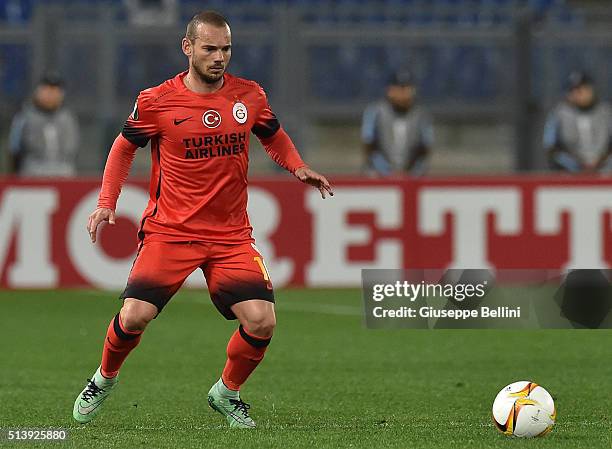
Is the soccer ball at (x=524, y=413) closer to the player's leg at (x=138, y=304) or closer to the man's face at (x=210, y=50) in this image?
the player's leg at (x=138, y=304)

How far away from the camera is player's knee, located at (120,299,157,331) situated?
5.80m

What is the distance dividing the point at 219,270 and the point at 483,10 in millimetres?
9119

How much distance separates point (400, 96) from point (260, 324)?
26.4 feet

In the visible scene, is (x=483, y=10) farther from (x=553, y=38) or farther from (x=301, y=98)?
(x=301, y=98)

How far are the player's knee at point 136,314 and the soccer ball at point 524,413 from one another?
1469 mm

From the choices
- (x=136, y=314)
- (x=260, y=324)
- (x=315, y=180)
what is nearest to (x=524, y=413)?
(x=260, y=324)

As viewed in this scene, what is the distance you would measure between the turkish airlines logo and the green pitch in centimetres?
127

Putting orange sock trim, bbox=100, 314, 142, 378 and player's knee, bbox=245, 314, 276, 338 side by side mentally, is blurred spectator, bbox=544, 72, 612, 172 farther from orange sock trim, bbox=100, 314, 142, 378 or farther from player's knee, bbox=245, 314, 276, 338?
orange sock trim, bbox=100, 314, 142, 378

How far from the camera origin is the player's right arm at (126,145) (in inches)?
234

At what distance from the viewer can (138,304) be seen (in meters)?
5.82

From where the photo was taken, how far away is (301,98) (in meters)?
14.4

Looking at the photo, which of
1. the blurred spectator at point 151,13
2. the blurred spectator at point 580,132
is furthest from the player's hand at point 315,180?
the blurred spectator at point 151,13
